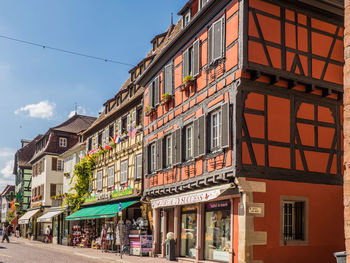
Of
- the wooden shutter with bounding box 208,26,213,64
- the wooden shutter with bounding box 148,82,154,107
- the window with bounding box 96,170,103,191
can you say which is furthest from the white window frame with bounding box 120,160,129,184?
→ the wooden shutter with bounding box 208,26,213,64

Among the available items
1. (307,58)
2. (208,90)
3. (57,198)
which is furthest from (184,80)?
(57,198)

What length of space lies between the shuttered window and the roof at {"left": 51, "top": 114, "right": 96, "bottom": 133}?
33.4 m

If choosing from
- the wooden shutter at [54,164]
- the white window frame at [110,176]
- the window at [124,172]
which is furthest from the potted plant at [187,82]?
the wooden shutter at [54,164]

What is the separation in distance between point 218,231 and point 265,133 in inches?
154

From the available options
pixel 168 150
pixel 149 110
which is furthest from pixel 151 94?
pixel 168 150

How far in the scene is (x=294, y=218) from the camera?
16047mm

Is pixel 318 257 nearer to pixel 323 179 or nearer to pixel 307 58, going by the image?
pixel 323 179

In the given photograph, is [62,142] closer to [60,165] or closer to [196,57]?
[60,165]

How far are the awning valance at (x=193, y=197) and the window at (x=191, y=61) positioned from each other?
14.7ft

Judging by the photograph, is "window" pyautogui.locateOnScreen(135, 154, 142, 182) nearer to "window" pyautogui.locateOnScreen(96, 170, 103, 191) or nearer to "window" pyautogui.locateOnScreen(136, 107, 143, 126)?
"window" pyautogui.locateOnScreen(136, 107, 143, 126)

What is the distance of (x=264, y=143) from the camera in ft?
50.6

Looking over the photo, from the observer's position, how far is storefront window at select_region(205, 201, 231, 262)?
640 inches

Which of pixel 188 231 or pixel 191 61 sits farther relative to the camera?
pixel 188 231

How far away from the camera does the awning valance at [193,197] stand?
15.6 meters
